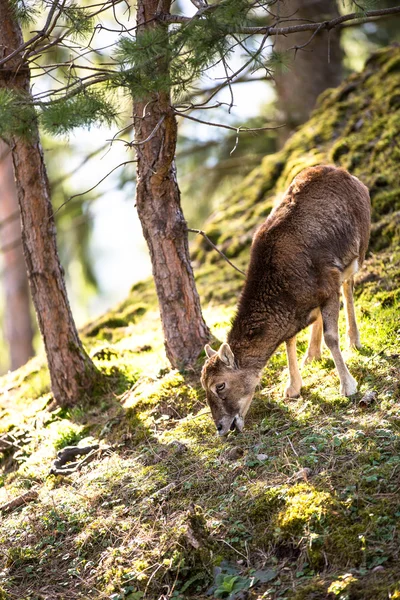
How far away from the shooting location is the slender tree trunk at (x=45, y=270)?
8742 millimetres

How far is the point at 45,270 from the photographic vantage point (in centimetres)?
888

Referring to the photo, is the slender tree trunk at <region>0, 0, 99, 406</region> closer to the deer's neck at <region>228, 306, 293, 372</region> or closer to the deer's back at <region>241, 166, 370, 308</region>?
the deer's neck at <region>228, 306, 293, 372</region>

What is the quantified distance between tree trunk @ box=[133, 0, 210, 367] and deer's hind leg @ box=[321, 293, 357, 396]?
2009 millimetres

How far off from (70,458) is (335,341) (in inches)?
126

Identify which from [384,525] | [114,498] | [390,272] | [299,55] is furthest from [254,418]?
[299,55]

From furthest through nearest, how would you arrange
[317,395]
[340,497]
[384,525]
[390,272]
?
1. [390,272]
2. [317,395]
3. [340,497]
4. [384,525]

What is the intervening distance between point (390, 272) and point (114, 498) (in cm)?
482

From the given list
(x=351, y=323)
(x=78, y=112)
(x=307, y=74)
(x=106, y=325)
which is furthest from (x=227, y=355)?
(x=307, y=74)

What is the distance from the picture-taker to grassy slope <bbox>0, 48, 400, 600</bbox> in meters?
5.04

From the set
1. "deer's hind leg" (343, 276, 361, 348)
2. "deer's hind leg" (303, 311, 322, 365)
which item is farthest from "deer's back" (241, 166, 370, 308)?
"deer's hind leg" (303, 311, 322, 365)

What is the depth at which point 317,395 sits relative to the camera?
7227mm

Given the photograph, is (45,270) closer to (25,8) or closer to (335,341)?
(25,8)

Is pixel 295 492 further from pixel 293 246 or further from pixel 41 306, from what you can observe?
pixel 41 306

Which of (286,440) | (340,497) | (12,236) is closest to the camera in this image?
(340,497)
